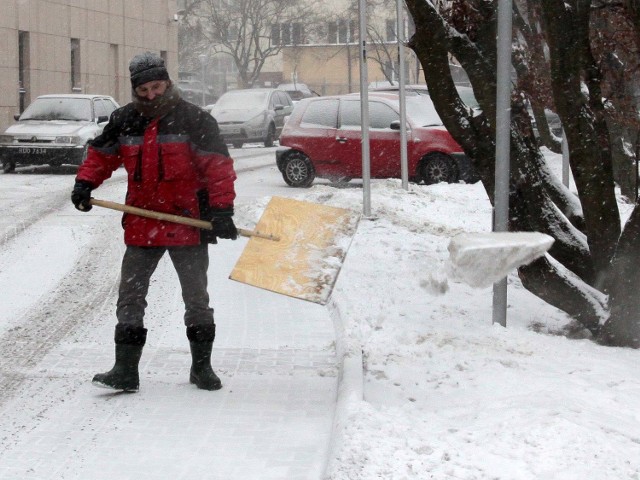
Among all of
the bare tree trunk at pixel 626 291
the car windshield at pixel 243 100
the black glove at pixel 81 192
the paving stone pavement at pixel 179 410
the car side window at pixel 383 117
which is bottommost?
the paving stone pavement at pixel 179 410

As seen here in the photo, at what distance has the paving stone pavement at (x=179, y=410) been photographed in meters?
5.09

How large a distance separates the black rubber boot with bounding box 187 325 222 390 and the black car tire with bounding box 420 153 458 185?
12300mm

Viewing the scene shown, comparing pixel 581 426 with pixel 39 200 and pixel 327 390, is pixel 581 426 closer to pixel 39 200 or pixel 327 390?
pixel 327 390

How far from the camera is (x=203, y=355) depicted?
6.34 meters

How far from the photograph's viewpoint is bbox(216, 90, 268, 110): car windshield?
30.9m

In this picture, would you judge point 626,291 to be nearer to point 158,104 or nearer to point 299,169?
point 158,104

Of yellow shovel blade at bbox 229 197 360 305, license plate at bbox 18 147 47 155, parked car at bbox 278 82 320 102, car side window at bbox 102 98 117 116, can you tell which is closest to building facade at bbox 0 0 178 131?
parked car at bbox 278 82 320 102

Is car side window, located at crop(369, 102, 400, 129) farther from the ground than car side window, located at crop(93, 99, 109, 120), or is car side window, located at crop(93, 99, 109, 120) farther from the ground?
car side window, located at crop(93, 99, 109, 120)

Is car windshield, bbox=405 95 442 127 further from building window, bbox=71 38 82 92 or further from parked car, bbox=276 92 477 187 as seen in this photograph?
building window, bbox=71 38 82 92

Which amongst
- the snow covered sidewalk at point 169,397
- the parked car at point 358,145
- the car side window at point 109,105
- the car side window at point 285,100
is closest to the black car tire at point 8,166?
the car side window at point 109,105

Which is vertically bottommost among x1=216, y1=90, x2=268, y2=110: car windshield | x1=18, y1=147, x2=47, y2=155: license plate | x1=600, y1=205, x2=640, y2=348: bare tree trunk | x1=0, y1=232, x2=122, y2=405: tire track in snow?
x1=0, y1=232, x2=122, y2=405: tire track in snow

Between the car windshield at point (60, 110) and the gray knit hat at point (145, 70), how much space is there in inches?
660

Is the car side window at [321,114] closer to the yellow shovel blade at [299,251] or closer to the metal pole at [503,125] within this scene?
the metal pole at [503,125]

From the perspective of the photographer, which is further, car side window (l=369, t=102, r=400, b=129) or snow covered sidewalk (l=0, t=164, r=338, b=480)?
car side window (l=369, t=102, r=400, b=129)
